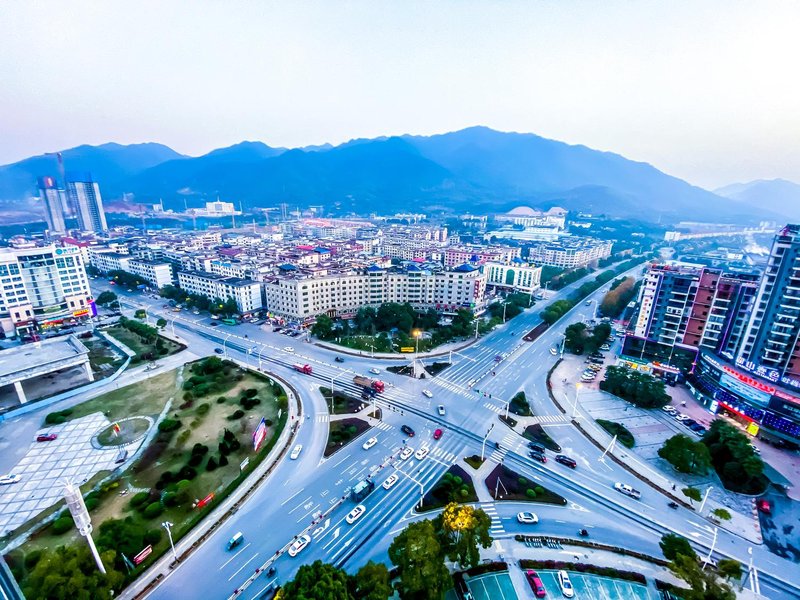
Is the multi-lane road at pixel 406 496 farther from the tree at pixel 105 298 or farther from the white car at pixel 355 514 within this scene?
the tree at pixel 105 298

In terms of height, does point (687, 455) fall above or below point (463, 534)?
below

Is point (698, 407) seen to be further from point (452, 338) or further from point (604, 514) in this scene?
point (452, 338)

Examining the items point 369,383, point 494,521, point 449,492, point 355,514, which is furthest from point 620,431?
point 369,383

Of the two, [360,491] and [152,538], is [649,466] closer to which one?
[360,491]

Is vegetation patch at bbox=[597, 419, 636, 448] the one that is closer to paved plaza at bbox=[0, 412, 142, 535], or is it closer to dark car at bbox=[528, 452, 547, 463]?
dark car at bbox=[528, 452, 547, 463]

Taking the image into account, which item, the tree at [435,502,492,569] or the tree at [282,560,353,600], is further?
the tree at [435,502,492,569]

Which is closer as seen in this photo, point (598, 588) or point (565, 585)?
point (565, 585)

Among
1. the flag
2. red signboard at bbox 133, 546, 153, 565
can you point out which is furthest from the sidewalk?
red signboard at bbox 133, 546, 153, 565
